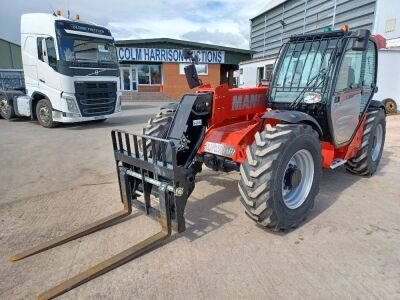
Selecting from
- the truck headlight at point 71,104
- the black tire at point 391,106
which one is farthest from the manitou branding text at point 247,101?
the black tire at point 391,106

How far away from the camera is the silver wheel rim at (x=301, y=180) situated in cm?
372

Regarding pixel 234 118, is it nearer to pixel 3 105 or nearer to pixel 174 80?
pixel 3 105

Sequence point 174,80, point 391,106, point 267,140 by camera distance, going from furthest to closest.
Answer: point 174,80 → point 391,106 → point 267,140

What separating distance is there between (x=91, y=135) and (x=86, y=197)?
5.42 metres

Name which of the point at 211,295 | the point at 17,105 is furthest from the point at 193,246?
the point at 17,105

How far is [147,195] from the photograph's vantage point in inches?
138

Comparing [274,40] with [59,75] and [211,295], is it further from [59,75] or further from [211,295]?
[211,295]

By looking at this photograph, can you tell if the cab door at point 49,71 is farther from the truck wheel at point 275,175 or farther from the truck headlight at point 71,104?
the truck wheel at point 275,175

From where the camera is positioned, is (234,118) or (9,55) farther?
(9,55)

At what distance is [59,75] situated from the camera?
970 centimetres

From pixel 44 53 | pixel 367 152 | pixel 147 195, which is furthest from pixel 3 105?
pixel 367 152

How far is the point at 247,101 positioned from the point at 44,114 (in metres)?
9.04

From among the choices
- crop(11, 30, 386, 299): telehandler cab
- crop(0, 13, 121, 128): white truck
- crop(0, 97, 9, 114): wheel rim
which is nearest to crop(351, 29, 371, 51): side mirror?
crop(11, 30, 386, 299): telehandler cab

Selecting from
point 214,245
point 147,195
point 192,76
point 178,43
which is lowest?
point 214,245
